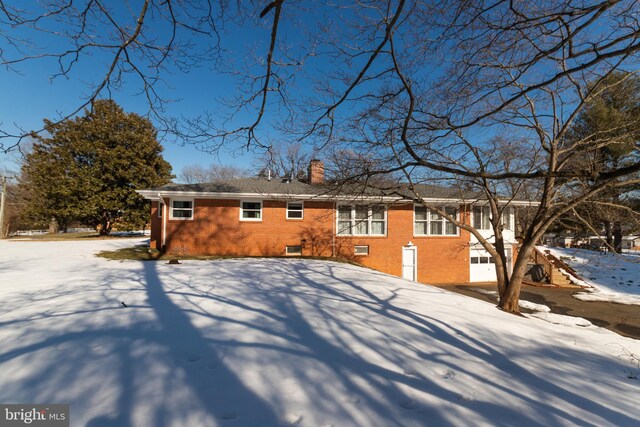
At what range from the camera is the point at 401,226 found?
47.5 feet

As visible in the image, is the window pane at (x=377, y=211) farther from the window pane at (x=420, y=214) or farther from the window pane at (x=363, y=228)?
the window pane at (x=420, y=214)

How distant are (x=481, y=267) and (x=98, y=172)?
1093 inches

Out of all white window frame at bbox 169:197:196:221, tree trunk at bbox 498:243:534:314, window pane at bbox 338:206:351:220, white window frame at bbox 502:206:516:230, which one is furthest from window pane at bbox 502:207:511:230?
white window frame at bbox 169:197:196:221

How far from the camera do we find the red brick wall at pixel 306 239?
13.1 metres

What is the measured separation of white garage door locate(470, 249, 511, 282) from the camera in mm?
15188

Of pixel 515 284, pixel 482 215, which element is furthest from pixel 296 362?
pixel 482 215

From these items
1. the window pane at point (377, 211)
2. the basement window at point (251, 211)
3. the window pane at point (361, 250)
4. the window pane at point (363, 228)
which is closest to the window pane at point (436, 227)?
the window pane at point (377, 211)

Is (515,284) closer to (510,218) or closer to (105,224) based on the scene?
(510,218)

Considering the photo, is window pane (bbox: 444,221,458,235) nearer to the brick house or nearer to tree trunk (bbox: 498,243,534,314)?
the brick house

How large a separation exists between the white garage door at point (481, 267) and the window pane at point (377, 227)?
5453 millimetres

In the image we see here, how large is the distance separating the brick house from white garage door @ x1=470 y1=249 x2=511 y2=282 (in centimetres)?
6

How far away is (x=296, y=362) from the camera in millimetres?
2861

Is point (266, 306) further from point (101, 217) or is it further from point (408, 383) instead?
point (101, 217)

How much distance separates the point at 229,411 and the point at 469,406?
2016mm
